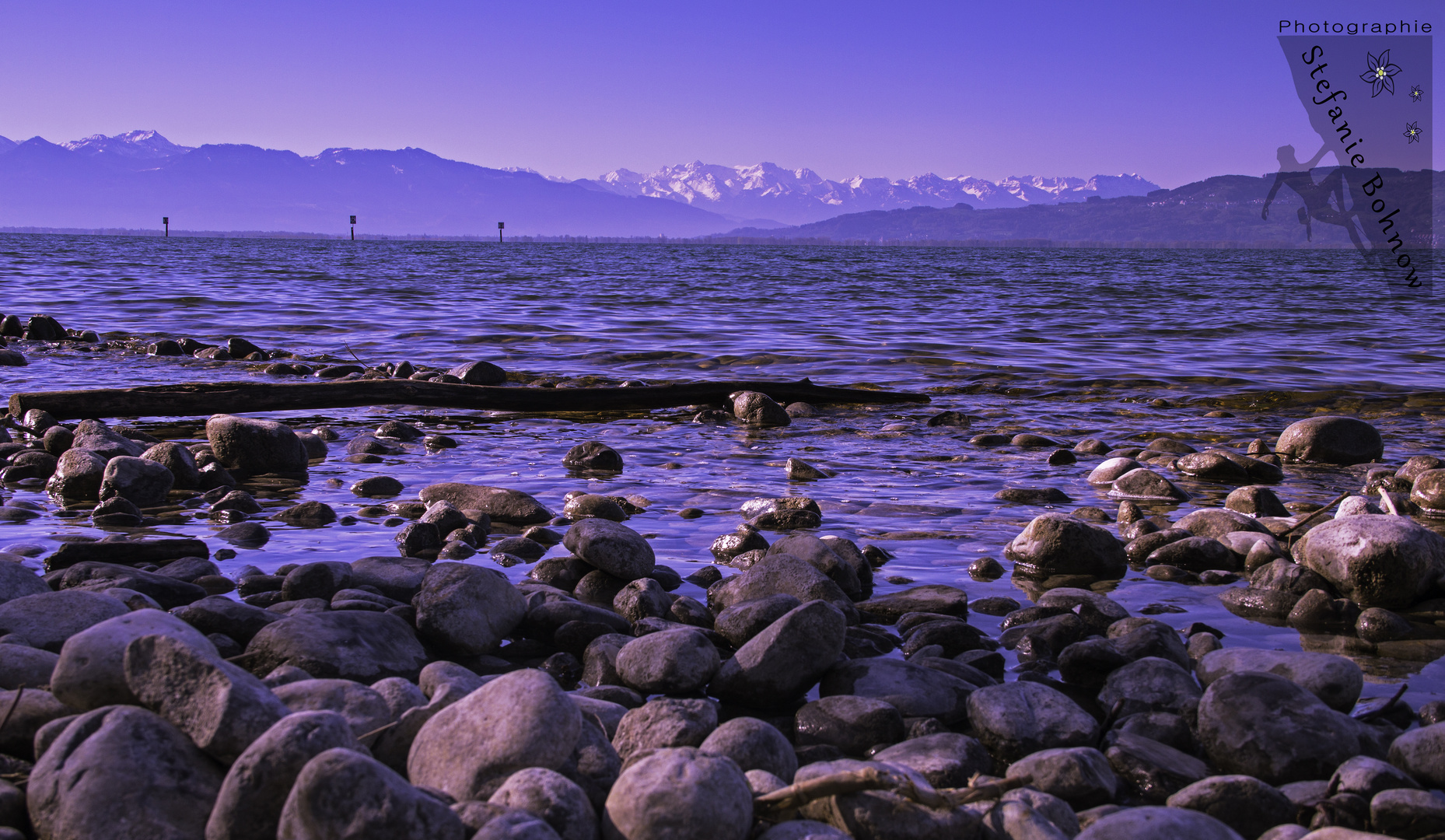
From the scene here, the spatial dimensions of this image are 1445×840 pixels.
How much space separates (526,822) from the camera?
5.99ft

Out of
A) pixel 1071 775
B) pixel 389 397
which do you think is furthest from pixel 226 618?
pixel 389 397

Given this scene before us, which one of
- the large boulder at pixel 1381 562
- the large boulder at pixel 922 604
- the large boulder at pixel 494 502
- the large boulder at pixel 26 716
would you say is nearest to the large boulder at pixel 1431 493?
the large boulder at pixel 1381 562

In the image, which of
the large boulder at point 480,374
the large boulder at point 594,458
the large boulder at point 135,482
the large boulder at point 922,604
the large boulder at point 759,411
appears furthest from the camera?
the large boulder at point 480,374

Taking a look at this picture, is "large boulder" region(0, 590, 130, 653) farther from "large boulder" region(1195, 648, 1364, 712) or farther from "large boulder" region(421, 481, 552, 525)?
"large boulder" region(1195, 648, 1364, 712)

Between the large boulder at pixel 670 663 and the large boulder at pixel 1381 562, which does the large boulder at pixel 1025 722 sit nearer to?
the large boulder at pixel 670 663

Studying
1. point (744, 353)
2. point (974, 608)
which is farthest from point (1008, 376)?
point (974, 608)

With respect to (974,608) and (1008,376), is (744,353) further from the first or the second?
(974,608)

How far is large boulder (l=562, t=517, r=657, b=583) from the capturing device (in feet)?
13.1

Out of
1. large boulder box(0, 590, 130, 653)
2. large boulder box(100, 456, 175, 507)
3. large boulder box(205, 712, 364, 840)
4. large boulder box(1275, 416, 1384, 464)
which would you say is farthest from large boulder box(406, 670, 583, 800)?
large boulder box(1275, 416, 1384, 464)

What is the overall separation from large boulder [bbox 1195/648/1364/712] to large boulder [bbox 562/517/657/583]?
201cm

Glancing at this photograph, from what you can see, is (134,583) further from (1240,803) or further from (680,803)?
(1240,803)

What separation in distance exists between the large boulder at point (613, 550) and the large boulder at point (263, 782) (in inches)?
83.0

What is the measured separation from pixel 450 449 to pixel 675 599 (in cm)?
410

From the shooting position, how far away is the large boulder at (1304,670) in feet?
9.62
